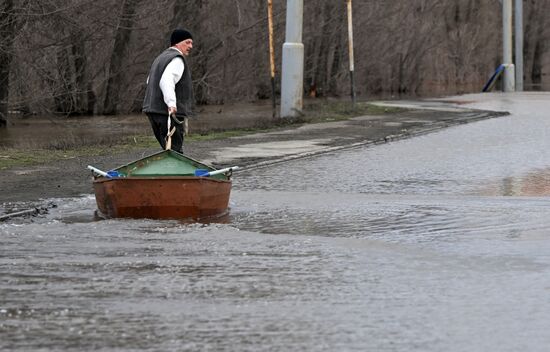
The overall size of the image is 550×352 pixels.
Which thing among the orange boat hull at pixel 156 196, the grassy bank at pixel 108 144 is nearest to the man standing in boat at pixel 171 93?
the orange boat hull at pixel 156 196

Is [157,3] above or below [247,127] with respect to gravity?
above

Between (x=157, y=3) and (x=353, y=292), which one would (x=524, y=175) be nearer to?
(x=353, y=292)

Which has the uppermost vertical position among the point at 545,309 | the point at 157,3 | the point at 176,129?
the point at 157,3

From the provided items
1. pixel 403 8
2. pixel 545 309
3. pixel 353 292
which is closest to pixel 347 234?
pixel 353 292

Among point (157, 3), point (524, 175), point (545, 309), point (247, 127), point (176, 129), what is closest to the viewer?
point (545, 309)

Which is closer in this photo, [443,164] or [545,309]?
[545,309]

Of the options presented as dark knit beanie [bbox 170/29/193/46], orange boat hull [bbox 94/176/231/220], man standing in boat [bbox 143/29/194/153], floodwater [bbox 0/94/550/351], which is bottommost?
floodwater [bbox 0/94/550/351]

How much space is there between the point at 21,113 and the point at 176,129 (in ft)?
70.2

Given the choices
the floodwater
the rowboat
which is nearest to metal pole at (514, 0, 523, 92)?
the floodwater

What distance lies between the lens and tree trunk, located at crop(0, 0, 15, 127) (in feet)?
84.6

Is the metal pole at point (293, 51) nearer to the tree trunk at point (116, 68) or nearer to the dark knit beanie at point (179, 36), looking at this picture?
the tree trunk at point (116, 68)

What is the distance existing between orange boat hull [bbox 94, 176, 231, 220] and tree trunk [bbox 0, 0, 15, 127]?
14315 millimetres

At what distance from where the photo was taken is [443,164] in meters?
18.9

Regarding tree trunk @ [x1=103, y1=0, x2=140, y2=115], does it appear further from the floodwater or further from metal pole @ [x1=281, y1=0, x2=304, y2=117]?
the floodwater
